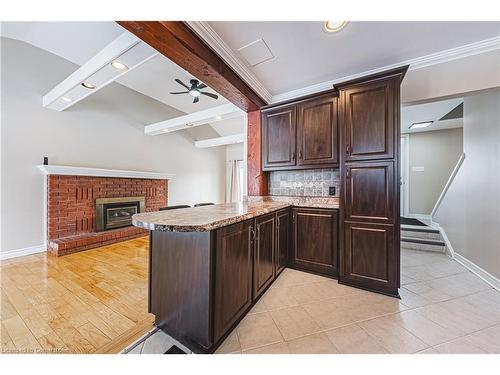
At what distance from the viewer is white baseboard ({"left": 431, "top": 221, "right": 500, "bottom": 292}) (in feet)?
6.97

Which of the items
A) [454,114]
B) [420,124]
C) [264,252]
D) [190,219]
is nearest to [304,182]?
[264,252]

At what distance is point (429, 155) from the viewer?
4.88 m

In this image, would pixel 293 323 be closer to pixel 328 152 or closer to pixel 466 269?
pixel 328 152

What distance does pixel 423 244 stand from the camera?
129 inches

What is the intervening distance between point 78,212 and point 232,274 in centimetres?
391

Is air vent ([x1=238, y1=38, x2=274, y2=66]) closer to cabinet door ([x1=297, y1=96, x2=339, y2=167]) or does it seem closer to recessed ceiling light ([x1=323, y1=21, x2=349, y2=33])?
recessed ceiling light ([x1=323, y1=21, x2=349, y2=33])

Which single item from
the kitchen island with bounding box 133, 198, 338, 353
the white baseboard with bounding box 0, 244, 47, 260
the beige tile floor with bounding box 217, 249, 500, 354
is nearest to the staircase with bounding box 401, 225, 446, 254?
the beige tile floor with bounding box 217, 249, 500, 354

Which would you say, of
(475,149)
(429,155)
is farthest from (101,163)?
(429,155)

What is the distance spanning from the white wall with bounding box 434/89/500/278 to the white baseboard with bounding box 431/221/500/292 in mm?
47

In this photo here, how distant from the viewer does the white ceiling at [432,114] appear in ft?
11.1

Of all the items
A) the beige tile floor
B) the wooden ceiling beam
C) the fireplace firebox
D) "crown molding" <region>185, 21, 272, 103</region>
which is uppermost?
"crown molding" <region>185, 21, 272, 103</region>

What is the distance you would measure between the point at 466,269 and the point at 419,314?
65.9 inches

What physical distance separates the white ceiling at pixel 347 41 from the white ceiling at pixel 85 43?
1580 mm

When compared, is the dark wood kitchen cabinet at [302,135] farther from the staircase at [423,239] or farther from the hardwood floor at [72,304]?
the staircase at [423,239]
